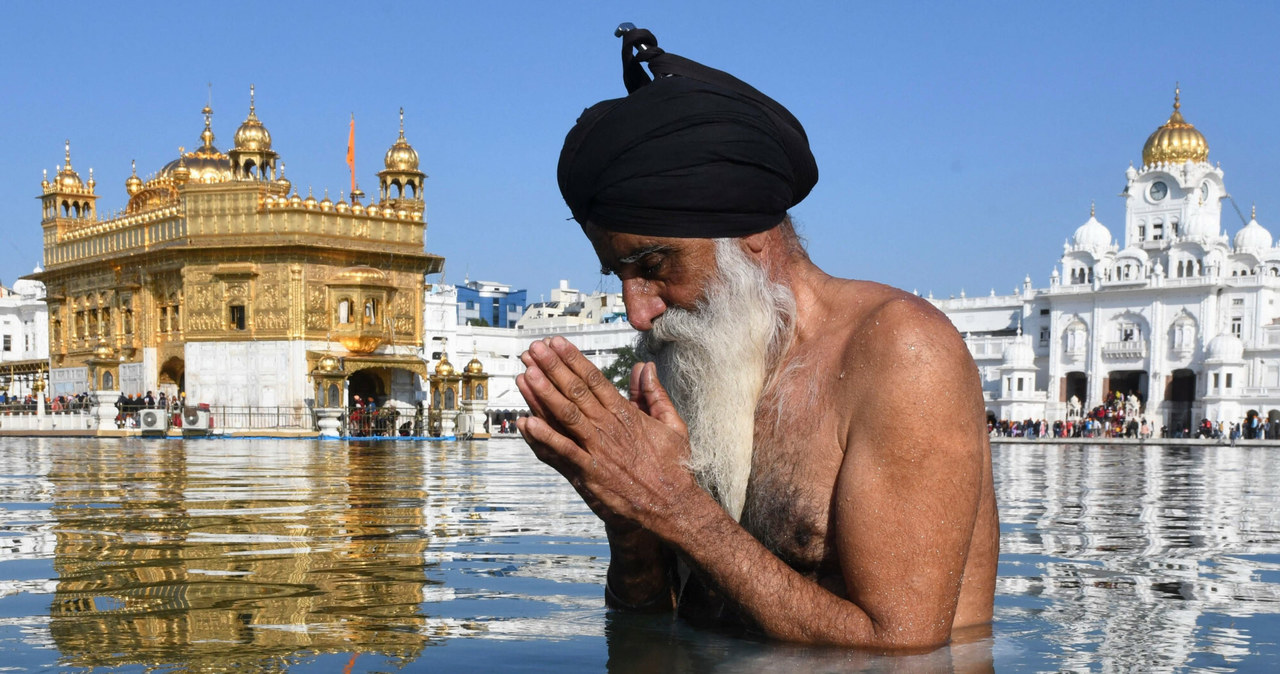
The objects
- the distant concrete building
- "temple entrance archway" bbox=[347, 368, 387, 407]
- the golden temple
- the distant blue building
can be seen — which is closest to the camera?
the golden temple

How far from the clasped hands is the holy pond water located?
0.32 meters

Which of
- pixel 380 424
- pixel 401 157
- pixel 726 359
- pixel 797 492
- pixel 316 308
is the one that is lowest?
pixel 380 424

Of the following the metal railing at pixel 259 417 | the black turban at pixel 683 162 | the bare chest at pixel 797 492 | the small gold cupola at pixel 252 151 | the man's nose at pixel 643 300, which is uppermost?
the small gold cupola at pixel 252 151

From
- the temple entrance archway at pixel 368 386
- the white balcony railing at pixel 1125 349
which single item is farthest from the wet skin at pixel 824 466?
the white balcony railing at pixel 1125 349

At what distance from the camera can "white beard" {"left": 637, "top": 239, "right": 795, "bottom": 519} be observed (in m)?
1.97

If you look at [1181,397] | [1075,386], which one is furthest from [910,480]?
[1075,386]

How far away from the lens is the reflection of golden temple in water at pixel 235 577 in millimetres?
2107

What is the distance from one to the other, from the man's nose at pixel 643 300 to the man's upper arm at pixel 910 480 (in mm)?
390

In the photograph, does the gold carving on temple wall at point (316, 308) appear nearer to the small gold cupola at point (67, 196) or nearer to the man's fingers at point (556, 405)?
the small gold cupola at point (67, 196)

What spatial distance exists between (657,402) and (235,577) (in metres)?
1.67

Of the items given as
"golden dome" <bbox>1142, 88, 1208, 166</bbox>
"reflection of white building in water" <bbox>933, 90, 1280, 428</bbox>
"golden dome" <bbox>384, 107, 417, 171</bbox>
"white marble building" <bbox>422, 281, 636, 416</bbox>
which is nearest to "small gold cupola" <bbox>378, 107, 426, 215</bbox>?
"golden dome" <bbox>384, 107, 417, 171</bbox>

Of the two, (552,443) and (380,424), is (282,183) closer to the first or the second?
(380,424)

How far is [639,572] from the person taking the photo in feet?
7.29

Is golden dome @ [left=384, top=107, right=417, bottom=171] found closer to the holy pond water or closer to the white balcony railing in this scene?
the holy pond water
